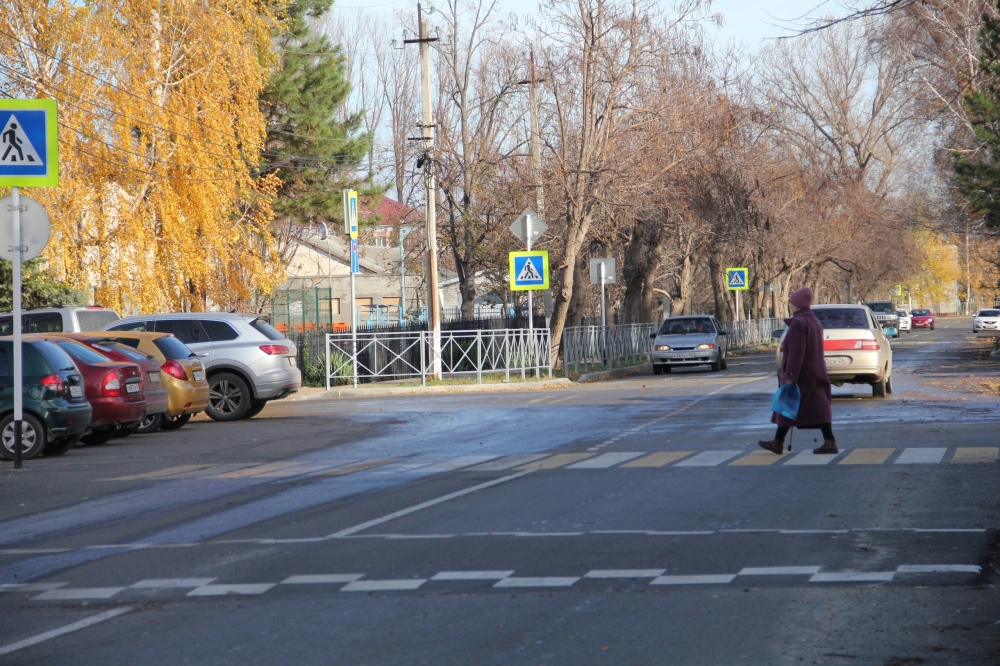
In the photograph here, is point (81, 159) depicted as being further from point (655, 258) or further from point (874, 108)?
point (874, 108)

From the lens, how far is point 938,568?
7.28 metres

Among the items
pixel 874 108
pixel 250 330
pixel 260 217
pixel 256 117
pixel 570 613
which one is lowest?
pixel 570 613

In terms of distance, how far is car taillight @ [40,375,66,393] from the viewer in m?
15.3

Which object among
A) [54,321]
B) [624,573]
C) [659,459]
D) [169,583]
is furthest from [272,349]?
[624,573]

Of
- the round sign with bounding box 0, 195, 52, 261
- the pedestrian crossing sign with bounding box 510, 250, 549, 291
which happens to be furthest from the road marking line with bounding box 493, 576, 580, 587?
the pedestrian crossing sign with bounding box 510, 250, 549, 291

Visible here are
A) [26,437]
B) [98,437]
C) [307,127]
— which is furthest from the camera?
[307,127]

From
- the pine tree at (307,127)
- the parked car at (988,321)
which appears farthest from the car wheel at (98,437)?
the parked car at (988,321)

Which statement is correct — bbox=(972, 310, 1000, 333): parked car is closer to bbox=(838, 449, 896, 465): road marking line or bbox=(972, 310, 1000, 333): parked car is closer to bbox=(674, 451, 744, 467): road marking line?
bbox=(838, 449, 896, 465): road marking line

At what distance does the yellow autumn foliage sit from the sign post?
13206 mm

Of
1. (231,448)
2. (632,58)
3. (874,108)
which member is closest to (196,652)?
(231,448)

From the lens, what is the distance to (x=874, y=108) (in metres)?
64.6

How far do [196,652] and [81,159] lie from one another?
78.7ft

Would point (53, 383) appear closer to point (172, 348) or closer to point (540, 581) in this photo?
point (172, 348)

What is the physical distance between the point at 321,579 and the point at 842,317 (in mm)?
17191
